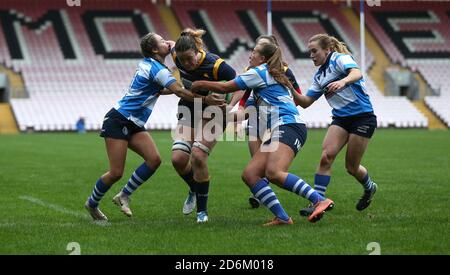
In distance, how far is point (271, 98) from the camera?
8.92m

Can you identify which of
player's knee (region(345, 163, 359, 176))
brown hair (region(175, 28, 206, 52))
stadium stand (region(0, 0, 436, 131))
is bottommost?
player's knee (region(345, 163, 359, 176))

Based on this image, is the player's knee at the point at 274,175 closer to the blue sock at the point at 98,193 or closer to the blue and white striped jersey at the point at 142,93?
the blue and white striped jersey at the point at 142,93

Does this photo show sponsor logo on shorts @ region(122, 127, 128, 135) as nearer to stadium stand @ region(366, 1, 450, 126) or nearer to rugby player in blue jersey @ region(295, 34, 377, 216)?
rugby player in blue jersey @ region(295, 34, 377, 216)

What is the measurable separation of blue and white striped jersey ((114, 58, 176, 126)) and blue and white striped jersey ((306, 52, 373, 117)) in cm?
Result: 188

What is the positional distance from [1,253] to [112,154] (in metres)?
2.43

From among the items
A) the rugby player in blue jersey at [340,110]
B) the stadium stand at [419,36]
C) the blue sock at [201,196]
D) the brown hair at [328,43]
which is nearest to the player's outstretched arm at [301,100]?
the rugby player in blue jersey at [340,110]

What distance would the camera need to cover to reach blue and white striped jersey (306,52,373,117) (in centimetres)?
983

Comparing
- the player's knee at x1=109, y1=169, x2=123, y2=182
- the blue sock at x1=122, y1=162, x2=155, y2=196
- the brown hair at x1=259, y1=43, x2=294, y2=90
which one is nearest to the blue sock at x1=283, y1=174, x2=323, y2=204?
the brown hair at x1=259, y1=43, x2=294, y2=90

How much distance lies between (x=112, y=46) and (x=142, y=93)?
37427 mm

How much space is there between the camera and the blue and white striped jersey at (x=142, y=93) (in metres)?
9.23

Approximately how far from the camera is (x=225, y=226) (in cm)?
892

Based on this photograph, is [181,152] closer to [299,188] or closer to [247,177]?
[247,177]
